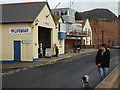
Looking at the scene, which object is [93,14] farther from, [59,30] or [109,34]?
[59,30]

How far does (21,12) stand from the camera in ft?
74.5

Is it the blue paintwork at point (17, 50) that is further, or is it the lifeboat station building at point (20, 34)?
the blue paintwork at point (17, 50)

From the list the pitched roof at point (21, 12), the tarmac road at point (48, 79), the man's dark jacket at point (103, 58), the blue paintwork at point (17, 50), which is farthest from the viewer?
the pitched roof at point (21, 12)

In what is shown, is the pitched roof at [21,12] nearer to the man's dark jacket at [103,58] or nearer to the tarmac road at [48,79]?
the tarmac road at [48,79]

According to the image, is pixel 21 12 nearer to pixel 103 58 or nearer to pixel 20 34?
pixel 20 34

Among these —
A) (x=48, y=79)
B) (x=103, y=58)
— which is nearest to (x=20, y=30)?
(x=48, y=79)

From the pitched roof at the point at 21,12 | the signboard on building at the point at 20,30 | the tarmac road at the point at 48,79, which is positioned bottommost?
the tarmac road at the point at 48,79

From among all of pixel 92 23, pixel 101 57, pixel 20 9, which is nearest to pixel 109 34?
pixel 92 23

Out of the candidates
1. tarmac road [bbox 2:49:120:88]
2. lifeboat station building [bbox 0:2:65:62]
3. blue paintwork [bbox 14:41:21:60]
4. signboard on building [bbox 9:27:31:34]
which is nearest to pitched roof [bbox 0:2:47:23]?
lifeboat station building [bbox 0:2:65:62]

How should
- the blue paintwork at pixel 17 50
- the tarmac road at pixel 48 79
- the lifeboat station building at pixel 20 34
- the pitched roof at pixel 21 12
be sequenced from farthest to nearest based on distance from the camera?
1. the pitched roof at pixel 21 12
2. the blue paintwork at pixel 17 50
3. the lifeboat station building at pixel 20 34
4. the tarmac road at pixel 48 79

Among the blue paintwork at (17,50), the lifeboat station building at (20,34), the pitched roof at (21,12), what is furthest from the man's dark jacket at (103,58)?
the blue paintwork at (17,50)

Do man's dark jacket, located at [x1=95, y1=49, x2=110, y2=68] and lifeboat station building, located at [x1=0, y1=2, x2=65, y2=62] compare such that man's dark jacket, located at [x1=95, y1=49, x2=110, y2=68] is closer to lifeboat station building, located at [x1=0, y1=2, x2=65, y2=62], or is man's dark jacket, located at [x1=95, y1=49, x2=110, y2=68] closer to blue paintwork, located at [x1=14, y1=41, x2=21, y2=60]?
lifeboat station building, located at [x1=0, y1=2, x2=65, y2=62]

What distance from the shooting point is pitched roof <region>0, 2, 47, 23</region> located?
21469 mm

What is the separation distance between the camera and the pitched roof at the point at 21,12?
21.5 metres
